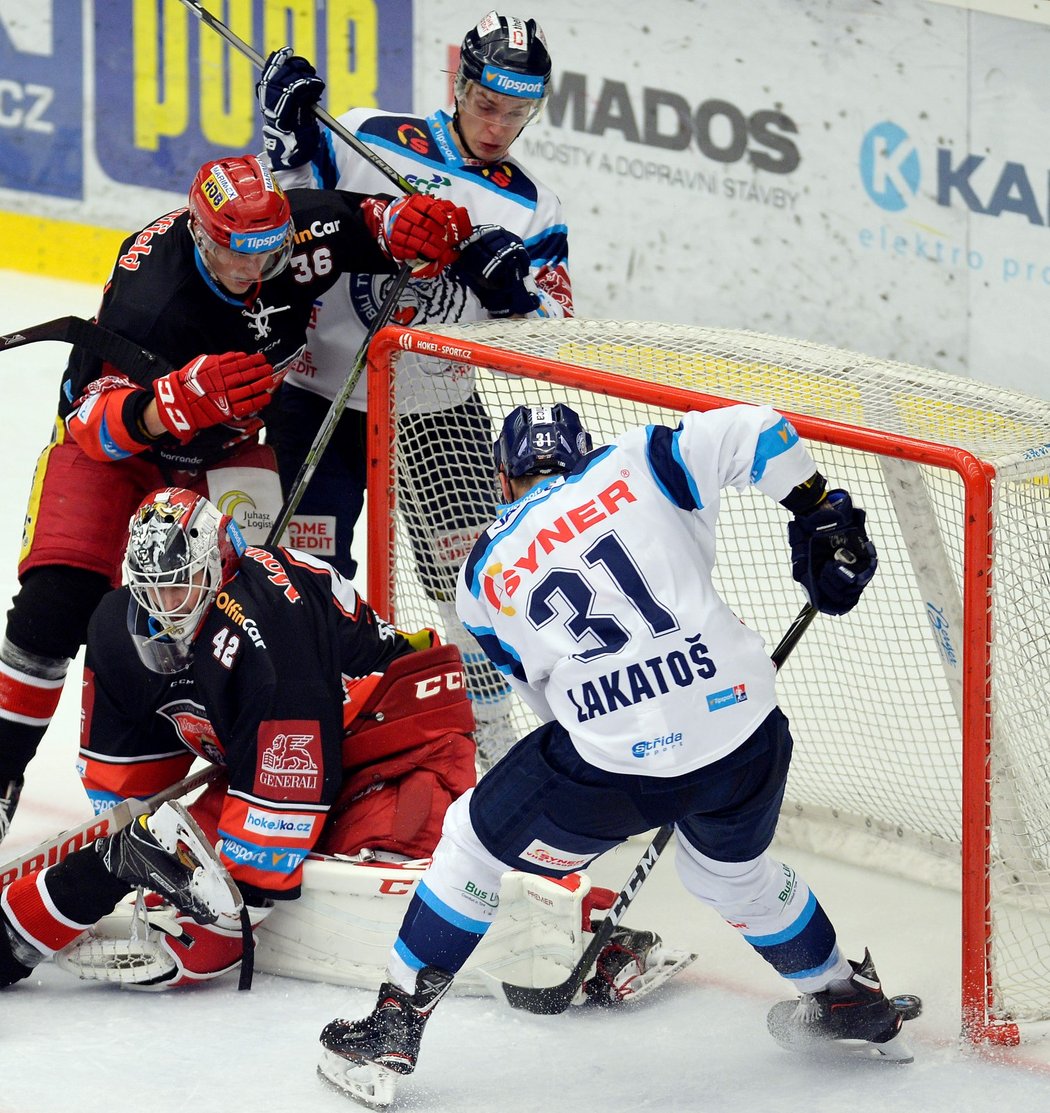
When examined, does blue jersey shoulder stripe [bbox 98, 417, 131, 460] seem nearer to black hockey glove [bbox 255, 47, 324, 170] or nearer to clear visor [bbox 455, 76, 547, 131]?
black hockey glove [bbox 255, 47, 324, 170]

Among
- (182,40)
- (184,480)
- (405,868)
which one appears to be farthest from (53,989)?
(182,40)

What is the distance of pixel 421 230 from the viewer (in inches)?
137

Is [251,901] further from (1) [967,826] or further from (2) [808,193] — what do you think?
(2) [808,193]

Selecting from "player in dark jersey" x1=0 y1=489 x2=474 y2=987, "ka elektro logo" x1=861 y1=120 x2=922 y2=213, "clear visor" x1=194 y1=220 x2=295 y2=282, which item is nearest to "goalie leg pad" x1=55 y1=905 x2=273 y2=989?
"player in dark jersey" x1=0 y1=489 x2=474 y2=987

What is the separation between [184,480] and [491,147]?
82cm

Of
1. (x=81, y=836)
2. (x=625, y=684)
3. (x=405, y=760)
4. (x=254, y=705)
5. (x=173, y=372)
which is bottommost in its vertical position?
(x=81, y=836)

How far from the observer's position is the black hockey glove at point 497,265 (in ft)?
11.7

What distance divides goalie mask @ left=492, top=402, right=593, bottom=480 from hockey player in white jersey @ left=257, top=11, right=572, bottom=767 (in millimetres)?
796

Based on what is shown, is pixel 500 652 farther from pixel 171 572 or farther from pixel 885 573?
pixel 885 573

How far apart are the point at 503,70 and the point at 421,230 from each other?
1.06 feet

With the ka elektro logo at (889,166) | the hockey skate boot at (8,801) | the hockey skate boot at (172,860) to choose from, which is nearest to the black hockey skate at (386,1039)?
the hockey skate boot at (172,860)

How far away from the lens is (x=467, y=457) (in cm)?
380

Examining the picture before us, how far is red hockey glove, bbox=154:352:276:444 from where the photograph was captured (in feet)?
10.8

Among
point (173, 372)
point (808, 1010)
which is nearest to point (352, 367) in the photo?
point (173, 372)
